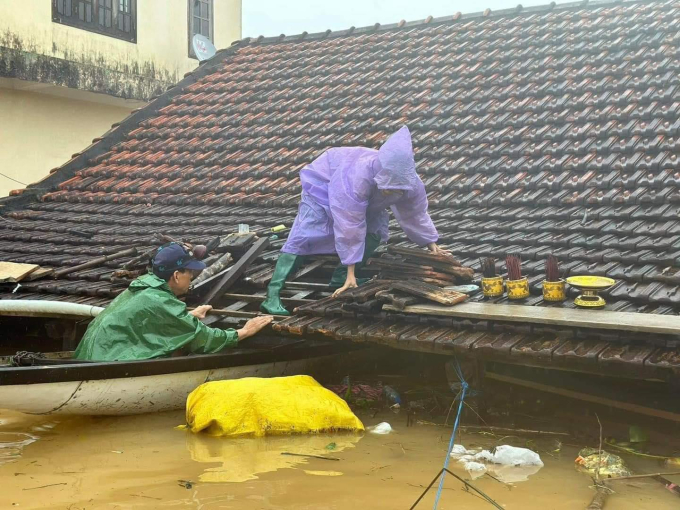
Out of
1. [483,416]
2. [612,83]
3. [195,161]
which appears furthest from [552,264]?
[195,161]

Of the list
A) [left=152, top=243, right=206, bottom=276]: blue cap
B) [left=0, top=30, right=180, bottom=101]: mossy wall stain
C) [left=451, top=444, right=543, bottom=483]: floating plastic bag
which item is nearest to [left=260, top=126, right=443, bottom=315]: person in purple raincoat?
[left=152, top=243, right=206, bottom=276]: blue cap

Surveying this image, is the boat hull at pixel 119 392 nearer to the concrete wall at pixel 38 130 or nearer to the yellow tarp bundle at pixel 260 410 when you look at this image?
the yellow tarp bundle at pixel 260 410

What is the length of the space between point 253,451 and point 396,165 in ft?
8.06

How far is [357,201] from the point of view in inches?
259

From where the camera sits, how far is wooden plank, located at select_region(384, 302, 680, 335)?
15.6ft

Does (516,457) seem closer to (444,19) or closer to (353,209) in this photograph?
(353,209)

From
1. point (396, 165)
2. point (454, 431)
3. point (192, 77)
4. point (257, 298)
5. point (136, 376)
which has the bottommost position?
point (454, 431)

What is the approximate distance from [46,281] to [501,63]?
5664mm

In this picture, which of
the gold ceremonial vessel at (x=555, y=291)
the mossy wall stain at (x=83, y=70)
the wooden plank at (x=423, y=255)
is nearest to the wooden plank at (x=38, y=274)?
the wooden plank at (x=423, y=255)

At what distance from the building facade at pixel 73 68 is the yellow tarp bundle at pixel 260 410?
9501 mm

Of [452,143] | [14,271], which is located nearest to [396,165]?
[452,143]

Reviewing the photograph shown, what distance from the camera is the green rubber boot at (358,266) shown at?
22.7ft

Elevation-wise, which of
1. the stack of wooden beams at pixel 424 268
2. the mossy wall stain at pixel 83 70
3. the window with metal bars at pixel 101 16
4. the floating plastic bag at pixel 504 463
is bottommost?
the floating plastic bag at pixel 504 463

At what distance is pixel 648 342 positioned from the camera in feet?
16.2
